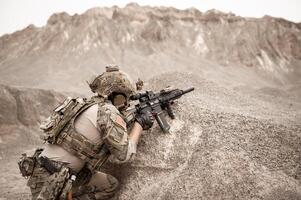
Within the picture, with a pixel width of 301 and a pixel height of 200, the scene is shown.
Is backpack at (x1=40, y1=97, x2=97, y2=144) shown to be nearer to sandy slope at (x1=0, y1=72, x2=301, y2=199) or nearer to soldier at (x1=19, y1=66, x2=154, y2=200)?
soldier at (x1=19, y1=66, x2=154, y2=200)

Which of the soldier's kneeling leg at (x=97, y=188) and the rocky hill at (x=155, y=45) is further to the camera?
the rocky hill at (x=155, y=45)

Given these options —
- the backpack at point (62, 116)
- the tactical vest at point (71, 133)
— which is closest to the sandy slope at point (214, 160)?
the tactical vest at point (71, 133)

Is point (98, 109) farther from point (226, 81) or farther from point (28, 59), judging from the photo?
point (28, 59)

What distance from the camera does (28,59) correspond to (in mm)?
41125

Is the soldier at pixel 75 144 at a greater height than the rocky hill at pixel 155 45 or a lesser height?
greater

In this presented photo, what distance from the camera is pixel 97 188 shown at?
15.4 ft

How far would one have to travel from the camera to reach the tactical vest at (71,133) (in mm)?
4094

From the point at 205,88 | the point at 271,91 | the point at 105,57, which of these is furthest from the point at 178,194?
the point at 105,57

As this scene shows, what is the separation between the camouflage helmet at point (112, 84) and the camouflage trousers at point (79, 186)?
0.99m

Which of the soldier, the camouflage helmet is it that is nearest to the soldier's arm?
the soldier

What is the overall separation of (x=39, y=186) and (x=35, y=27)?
45214 mm

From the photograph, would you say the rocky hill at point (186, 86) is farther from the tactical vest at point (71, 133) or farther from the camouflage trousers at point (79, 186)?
the tactical vest at point (71, 133)

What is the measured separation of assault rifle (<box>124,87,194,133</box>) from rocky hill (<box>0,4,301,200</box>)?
0.65 ft

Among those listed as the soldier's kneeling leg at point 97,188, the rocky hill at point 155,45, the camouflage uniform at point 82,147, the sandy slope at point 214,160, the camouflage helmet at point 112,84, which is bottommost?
the rocky hill at point 155,45
